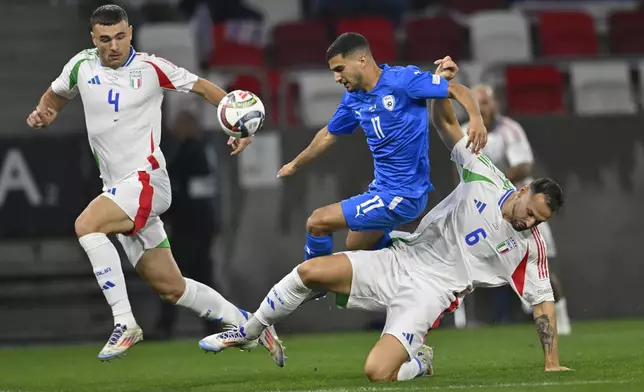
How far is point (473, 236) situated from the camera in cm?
748

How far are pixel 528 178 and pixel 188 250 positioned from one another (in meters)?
3.36

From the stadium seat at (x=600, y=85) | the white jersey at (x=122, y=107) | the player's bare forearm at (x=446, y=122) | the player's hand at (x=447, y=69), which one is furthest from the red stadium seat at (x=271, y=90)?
the player's hand at (x=447, y=69)

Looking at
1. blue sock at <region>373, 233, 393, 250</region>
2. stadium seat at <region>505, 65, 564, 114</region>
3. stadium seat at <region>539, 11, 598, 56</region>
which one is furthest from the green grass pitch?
stadium seat at <region>539, 11, 598, 56</region>

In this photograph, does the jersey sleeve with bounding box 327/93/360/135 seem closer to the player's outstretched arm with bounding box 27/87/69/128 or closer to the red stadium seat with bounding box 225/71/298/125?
the player's outstretched arm with bounding box 27/87/69/128

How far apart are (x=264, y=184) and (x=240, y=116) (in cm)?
487

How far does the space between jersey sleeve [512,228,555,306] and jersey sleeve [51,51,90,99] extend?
3054mm

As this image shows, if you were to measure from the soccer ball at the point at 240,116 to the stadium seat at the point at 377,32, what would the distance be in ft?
21.4

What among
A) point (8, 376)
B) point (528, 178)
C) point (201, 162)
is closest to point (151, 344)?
point (201, 162)

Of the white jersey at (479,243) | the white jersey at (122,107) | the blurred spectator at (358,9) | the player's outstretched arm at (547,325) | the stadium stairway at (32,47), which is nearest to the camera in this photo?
the player's outstretched arm at (547,325)

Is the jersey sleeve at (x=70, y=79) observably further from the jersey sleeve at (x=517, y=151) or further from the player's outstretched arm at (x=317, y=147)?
the jersey sleeve at (x=517, y=151)

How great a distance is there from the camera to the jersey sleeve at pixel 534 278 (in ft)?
23.9

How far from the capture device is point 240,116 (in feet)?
25.1

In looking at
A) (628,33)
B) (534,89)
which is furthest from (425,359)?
(628,33)

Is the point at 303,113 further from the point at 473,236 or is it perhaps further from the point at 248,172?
the point at 473,236
